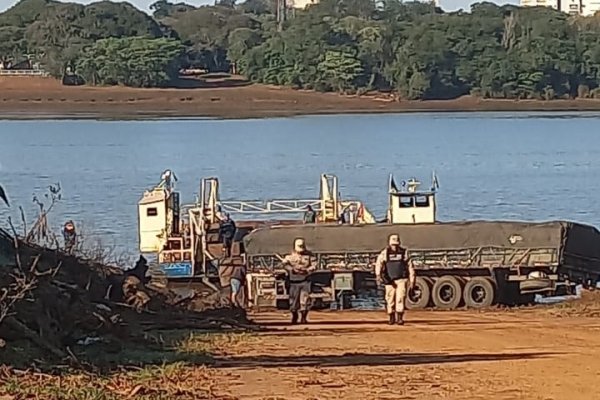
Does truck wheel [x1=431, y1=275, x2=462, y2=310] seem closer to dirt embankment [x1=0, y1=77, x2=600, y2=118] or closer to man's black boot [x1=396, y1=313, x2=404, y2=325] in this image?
man's black boot [x1=396, y1=313, x2=404, y2=325]

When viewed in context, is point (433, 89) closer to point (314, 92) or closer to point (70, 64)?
point (314, 92)

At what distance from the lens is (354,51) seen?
5002 inches

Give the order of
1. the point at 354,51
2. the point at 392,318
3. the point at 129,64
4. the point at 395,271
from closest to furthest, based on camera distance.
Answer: the point at 395,271, the point at 392,318, the point at 129,64, the point at 354,51

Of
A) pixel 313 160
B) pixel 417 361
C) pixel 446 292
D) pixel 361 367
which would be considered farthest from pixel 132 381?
pixel 313 160

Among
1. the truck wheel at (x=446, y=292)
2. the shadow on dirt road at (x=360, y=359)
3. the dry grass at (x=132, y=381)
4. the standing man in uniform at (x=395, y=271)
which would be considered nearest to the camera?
the dry grass at (x=132, y=381)

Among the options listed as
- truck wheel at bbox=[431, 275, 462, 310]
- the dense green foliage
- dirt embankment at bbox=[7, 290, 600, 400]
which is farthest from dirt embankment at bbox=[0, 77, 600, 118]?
dirt embankment at bbox=[7, 290, 600, 400]

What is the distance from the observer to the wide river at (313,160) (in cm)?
5431

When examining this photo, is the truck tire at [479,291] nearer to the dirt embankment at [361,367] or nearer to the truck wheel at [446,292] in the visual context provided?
the truck wheel at [446,292]

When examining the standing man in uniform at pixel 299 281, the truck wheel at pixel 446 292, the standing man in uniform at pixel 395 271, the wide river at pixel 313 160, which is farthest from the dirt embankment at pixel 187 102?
the standing man in uniform at pixel 395 271

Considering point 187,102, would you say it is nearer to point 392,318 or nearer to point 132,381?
point 392,318

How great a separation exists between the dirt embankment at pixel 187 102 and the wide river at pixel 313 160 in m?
1.19

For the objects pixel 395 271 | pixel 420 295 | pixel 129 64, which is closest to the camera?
pixel 395 271

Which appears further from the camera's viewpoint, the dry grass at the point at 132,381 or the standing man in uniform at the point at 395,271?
the standing man in uniform at the point at 395,271

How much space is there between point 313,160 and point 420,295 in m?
46.3
